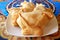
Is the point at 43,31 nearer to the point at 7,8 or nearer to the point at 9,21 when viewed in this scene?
the point at 9,21

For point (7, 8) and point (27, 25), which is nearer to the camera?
point (27, 25)

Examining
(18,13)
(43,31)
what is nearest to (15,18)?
(18,13)

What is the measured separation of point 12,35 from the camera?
601mm

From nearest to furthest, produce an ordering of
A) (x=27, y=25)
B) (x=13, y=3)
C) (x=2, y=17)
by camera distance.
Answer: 1. (x=27, y=25)
2. (x=2, y=17)
3. (x=13, y=3)

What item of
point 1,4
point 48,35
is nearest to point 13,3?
point 1,4

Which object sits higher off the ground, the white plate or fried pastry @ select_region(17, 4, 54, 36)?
fried pastry @ select_region(17, 4, 54, 36)

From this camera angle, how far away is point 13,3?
0.84m

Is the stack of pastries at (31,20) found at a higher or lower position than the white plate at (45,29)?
higher

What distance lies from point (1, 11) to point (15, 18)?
6.2 inches

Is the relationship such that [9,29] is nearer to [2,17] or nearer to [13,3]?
[2,17]

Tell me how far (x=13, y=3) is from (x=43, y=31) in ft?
1.00

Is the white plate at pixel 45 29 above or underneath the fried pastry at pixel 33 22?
underneath

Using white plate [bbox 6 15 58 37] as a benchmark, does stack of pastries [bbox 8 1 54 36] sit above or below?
above

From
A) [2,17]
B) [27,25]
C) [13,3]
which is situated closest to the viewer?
[27,25]
